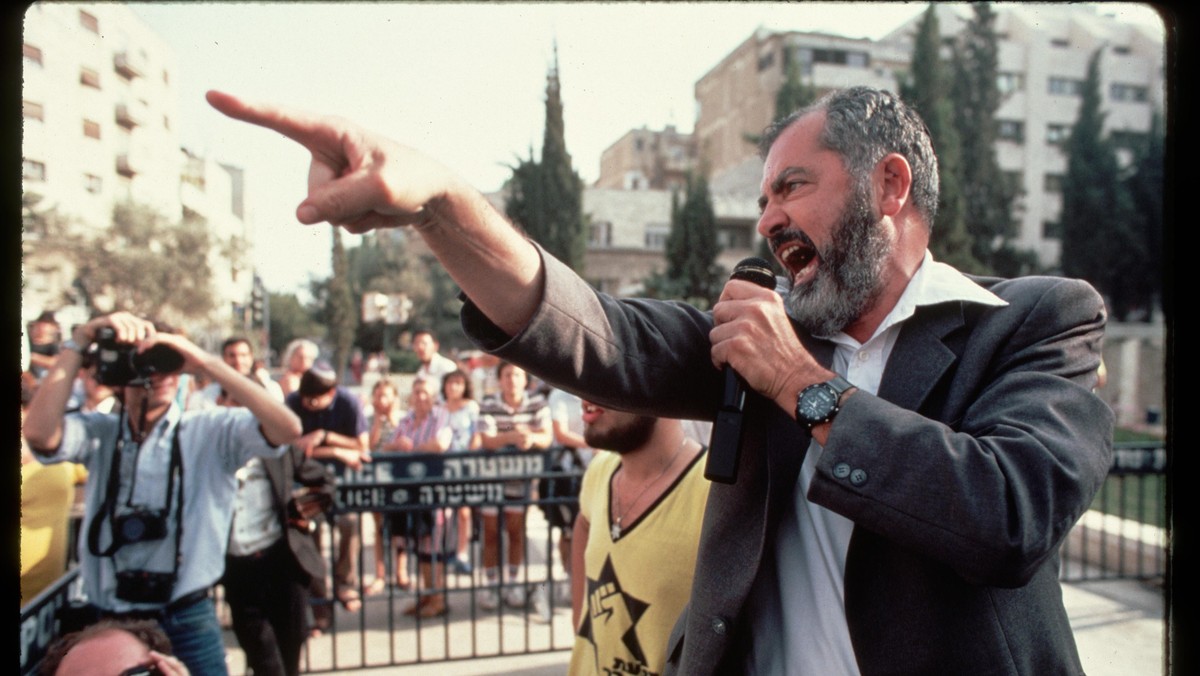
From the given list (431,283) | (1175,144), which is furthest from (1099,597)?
(431,283)

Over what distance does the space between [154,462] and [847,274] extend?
10.1 feet

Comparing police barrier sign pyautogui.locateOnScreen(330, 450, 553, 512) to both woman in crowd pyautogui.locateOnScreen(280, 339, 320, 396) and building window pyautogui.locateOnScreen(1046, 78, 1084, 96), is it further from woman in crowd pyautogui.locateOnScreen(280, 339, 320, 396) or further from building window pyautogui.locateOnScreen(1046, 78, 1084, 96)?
building window pyautogui.locateOnScreen(1046, 78, 1084, 96)

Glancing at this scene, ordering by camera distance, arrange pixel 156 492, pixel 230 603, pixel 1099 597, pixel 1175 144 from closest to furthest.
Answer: pixel 1175 144, pixel 156 492, pixel 230 603, pixel 1099 597

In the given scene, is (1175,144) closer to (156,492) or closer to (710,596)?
(710,596)

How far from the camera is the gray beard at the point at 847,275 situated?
1.60 metres

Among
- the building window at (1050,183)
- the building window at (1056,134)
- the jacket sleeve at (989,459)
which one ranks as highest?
the building window at (1056,134)

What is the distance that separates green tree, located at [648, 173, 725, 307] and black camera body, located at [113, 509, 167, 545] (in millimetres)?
30966

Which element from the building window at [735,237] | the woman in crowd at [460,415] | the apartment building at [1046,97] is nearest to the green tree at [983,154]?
the apartment building at [1046,97]

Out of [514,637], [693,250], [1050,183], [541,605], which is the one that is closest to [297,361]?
[541,605]

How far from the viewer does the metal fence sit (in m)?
4.83

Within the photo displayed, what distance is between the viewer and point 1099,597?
19.8ft

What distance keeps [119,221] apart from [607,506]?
2782 centimetres

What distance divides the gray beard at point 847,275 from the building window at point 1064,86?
56.0 metres

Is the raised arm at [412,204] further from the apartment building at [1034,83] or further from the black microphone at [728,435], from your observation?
the apartment building at [1034,83]
